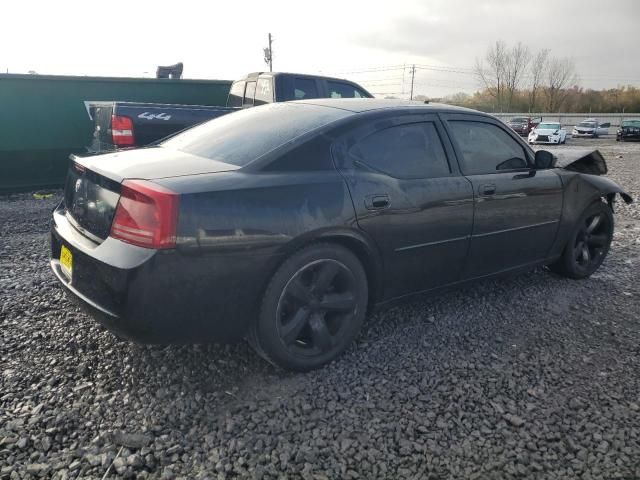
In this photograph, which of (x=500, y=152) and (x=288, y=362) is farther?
(x=500, y=152)

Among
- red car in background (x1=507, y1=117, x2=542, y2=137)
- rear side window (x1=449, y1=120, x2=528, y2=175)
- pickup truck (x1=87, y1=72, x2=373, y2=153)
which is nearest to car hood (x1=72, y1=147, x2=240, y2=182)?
rear side window (x1=449, y1=120, x2=528, y2=175)

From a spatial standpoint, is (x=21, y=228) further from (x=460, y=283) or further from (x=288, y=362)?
(x=460, y=283)

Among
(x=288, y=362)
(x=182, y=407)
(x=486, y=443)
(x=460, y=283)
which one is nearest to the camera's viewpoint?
(x=486, y=443)

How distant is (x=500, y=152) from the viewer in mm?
3662

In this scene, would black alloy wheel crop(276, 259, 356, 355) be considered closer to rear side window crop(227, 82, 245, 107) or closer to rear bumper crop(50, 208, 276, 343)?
rear bumper crop(50, 208, 276, 343)

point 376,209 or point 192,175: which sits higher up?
point 192,175

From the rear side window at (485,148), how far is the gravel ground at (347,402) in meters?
1.07

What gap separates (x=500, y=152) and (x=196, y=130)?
2272mm

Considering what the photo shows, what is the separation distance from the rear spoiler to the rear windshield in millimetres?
2189

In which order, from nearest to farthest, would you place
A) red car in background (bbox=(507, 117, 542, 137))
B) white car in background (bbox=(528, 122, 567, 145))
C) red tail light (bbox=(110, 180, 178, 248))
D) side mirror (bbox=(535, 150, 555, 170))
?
red tail light (bbox=(110, 180, 178, 248))
side mirror (bbox=(535, 150, 555, 170))
white car in background (bbox=(528, 122, 567, 145))
red car in background (bbox=(507, 117, 542, 137))

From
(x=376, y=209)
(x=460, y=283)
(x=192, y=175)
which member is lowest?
(x=460, y=283)

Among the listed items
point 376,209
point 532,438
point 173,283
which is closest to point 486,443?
point 532,438

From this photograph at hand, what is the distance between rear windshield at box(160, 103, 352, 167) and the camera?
2789mm

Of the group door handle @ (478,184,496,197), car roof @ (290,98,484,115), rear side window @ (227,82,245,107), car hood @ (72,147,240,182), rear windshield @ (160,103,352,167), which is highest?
rear side window @ (227,82,245,107)
